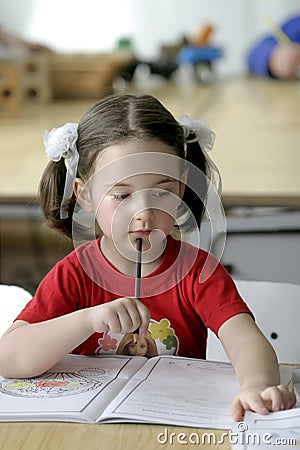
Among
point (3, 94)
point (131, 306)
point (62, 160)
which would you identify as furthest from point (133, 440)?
point (3, 94)

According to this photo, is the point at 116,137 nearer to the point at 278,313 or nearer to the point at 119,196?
the point at 119,196

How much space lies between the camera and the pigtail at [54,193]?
1.10m

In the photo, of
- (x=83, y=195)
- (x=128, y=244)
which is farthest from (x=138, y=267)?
(x=83, y=195)

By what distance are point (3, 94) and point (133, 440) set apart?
2338mm

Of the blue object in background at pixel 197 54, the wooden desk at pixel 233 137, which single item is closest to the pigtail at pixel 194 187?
the wooden desk at pixel 233 137

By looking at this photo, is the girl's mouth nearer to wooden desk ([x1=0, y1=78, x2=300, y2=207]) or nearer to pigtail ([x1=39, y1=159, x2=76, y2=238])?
pigtail ([x1=39, y1=159, x2=76, y2=238])

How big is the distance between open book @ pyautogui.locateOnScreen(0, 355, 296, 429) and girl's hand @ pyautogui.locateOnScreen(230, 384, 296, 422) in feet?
0.04

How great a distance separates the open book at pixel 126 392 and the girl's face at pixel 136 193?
14 cm

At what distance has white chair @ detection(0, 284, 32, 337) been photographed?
119cm

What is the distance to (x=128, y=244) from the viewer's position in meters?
0.99

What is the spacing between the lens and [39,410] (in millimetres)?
824

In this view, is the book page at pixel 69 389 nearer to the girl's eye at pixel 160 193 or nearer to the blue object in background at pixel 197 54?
the girl's eye at pixel 160 193

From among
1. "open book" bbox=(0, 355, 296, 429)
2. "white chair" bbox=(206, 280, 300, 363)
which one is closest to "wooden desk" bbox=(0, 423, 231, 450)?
"open book" bbox=(0, 355, 296, 429)

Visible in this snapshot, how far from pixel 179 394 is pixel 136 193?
0.74ft
